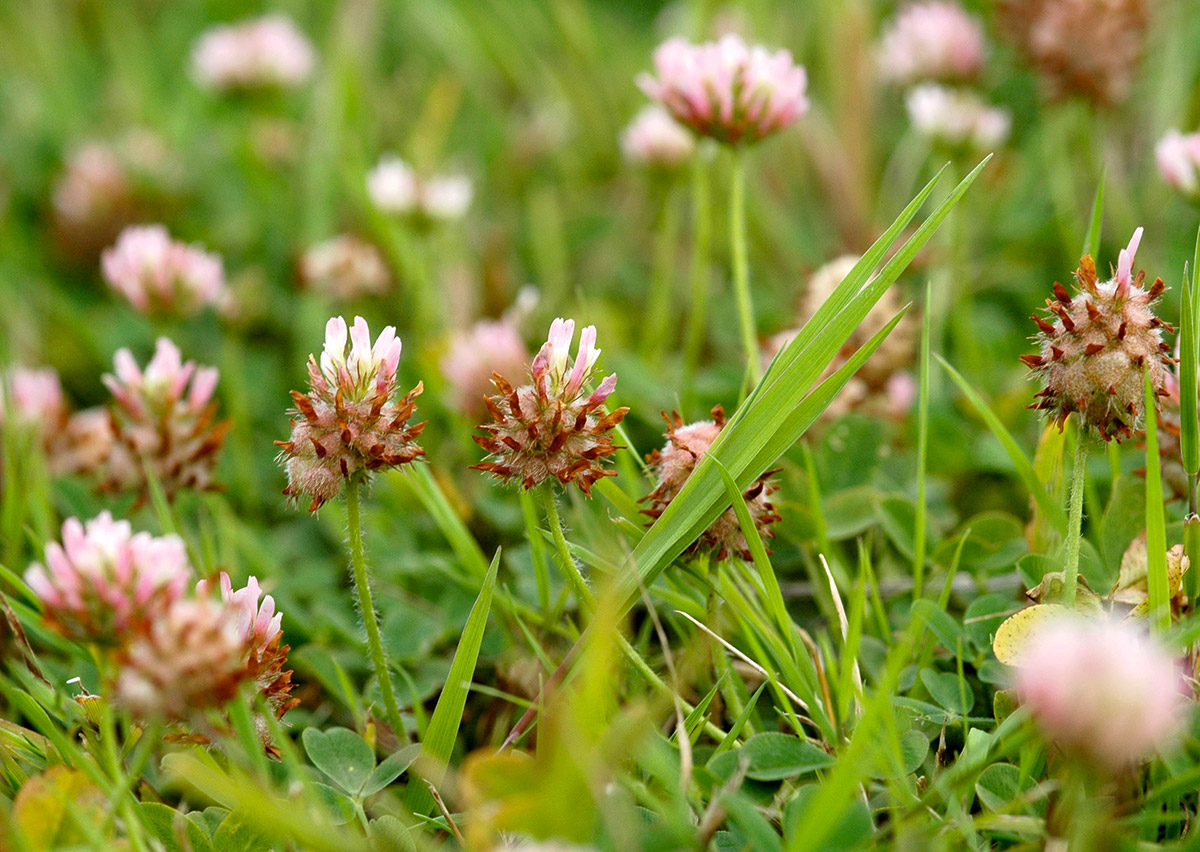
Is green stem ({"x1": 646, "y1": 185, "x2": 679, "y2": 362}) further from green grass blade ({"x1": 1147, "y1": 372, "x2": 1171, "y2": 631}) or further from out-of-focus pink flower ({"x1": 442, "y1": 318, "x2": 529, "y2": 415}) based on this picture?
green grass blade ({"x1": 1147, "y1": 372, "x2": 1171, "y2": 631})

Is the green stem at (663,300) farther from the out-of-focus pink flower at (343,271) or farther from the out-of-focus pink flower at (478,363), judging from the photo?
the out-of-focus pink flower at (343,271)

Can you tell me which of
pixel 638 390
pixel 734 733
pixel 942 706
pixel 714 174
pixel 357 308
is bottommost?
pixel 734 733

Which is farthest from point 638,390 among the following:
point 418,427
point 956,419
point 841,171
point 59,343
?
point 59,343

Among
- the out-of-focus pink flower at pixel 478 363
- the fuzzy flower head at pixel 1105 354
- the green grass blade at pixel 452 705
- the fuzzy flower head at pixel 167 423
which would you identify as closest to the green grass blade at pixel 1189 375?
the fuzzy flower head at pixel 1105 354

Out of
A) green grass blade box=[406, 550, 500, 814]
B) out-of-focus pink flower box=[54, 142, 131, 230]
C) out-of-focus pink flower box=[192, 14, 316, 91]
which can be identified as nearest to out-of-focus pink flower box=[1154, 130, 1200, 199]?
green grass blade box=[406, 550, 500, 814]

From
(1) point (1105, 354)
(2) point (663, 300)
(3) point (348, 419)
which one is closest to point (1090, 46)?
(2) point (663, 300)

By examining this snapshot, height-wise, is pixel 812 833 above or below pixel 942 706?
below

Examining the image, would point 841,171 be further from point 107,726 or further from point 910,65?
point 107,726
